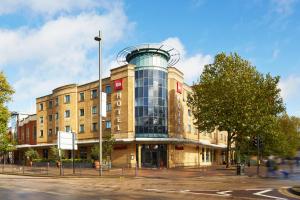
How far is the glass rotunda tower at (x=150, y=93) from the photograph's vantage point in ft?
181

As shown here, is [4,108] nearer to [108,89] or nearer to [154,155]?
[108,89]

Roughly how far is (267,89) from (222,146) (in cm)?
3287

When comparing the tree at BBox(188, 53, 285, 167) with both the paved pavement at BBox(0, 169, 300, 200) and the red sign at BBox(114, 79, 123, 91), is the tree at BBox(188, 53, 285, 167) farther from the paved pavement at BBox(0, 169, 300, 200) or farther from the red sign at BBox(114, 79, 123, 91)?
the paved pavement at BBox(0, 169, 300, 200)

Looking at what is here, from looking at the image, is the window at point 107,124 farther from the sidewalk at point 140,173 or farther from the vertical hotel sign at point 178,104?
the sidewalk at point 140,173

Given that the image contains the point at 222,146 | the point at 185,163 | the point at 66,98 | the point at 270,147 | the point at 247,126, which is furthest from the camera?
the point at 222,146

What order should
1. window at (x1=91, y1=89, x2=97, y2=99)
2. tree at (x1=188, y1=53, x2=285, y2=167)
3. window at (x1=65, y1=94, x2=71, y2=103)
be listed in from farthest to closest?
1. window at (x1=65, y1=94, x2=71, y2=103)
2. window at (x1=91, y1=89, x2=97, y2=99)
3. tree at (x1=188, y1=53, x2=285, y2=167)

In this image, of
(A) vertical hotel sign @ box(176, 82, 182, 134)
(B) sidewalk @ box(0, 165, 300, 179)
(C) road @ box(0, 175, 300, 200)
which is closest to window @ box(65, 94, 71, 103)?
(A) vertical hotel sign @ box(176, 82, 182, 134)

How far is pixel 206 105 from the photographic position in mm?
49000

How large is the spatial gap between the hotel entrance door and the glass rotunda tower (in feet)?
6.05

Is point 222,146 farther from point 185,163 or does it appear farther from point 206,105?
point 206,105

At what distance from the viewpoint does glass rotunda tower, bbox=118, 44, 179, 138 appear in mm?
55219

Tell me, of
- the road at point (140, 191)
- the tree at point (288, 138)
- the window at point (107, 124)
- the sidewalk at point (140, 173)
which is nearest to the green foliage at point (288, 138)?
the tree at point (288, 138)

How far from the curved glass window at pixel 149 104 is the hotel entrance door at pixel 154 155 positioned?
1.94 meters

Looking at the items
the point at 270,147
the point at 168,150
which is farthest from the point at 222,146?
the point at 168,150
